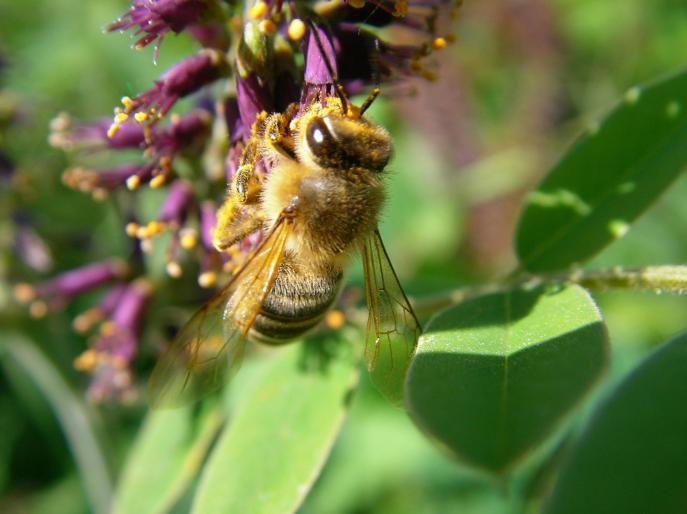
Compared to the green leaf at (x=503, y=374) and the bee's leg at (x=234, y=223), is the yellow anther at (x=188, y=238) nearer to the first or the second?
the bee's leg at (x=234, y=223)

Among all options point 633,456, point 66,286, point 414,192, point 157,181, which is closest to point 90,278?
point 66,286

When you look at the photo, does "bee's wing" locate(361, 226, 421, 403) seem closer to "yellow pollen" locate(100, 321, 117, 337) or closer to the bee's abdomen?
the bee's abdomen

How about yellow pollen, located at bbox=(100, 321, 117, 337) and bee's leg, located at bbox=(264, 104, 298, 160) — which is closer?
bee's leg, located at bbox=(264, 104, 298, 160)

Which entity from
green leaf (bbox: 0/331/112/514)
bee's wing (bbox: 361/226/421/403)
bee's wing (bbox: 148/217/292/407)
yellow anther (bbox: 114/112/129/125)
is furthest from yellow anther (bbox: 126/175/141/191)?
green leaf (bbox: 0/331/112/514)

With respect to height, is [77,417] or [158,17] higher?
[158,17]

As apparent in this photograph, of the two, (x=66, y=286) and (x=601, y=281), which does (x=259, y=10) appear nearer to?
(x=601, y=281)
